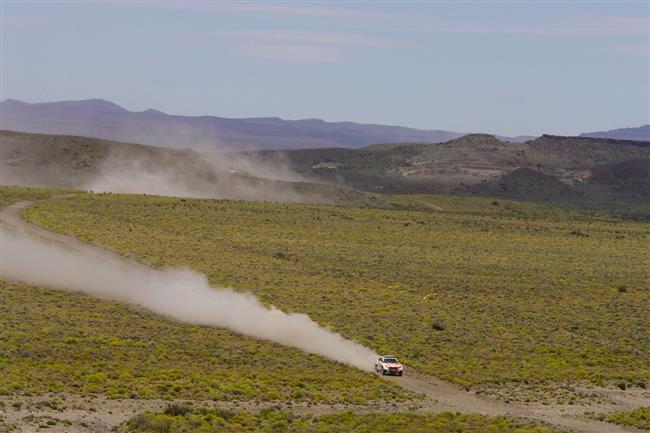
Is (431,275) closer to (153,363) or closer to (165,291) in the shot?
(165,291)

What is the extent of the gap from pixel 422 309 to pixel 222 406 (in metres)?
30.7

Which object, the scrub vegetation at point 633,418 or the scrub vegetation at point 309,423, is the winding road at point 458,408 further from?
the scrub vegetation at point 309,423

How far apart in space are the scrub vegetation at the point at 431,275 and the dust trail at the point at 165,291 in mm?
2155

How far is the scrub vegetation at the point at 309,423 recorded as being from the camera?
1626 inches

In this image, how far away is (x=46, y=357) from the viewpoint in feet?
173

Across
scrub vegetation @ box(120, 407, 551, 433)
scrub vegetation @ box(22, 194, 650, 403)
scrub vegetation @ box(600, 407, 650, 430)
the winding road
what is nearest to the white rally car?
the winding road

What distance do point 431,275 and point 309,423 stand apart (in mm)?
49551

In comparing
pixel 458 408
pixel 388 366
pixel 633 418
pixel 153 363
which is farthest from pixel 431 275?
pixel 633 418

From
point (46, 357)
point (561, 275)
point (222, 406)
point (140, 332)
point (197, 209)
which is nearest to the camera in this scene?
point (222, 406)

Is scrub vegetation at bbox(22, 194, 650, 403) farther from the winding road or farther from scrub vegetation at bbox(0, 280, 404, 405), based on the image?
the winding road

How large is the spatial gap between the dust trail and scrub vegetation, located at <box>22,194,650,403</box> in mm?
2155

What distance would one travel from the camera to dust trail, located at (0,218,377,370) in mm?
61438

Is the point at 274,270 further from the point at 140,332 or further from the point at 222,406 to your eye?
the point at 222,406

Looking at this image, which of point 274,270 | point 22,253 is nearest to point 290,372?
point 274,270
